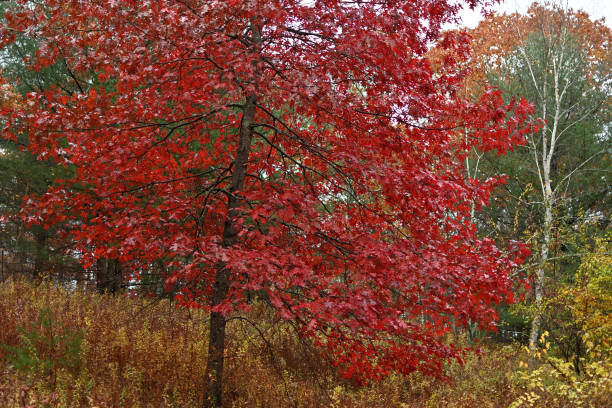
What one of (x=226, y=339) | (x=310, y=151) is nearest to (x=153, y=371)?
(x=226, y=339)

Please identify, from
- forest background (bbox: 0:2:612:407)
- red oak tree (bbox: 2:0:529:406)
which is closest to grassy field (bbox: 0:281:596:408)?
forest background (bbox: 0:2:612:407)

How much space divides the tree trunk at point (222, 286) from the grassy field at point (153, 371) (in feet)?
0.82

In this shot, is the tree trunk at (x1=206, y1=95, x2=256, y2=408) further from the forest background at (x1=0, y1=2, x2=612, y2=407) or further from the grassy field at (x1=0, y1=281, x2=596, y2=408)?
the grassy field at (x1=0, y1=281, x2=596, y2=408)

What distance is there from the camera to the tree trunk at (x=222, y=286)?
5227mm

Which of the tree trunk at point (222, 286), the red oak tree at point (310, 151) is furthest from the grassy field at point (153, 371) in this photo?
the red oak tree at point (310, 151)

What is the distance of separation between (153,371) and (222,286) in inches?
52.5

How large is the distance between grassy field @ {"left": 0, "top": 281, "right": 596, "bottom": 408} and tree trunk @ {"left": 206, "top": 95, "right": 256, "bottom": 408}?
25cm

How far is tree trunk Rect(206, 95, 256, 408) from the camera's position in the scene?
17.1 feet

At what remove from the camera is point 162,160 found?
581 cm

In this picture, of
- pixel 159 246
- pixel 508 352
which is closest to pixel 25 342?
pixel 159 246

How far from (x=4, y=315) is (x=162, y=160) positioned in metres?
3.14

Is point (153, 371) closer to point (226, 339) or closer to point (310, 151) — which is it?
point (226, 339)

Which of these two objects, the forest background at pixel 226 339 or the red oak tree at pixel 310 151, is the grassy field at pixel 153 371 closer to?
the forest background at pixel 226 339

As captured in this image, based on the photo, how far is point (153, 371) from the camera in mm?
5426
